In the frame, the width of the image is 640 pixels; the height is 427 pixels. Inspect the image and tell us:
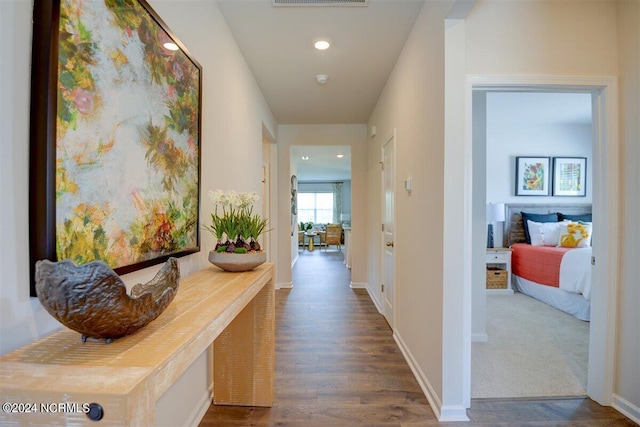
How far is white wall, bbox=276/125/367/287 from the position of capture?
482cm

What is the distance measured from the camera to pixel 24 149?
726 mm

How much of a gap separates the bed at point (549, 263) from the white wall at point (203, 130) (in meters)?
3.82

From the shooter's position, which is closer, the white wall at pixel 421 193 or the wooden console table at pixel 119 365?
the wooden console table at pixel 119 365

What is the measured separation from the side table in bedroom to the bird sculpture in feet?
15.6

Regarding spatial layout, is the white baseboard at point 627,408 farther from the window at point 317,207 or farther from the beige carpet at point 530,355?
the window at point 317,207

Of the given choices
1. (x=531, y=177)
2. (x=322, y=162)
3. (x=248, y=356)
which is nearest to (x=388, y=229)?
(x=248, y=356)

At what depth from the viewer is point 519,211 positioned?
16.1 feet

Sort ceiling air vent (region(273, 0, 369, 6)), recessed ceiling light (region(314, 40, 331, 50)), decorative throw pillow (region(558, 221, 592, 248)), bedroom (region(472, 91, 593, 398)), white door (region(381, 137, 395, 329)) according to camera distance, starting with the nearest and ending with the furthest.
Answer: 1. ceiling air vent (region(273, 0, 369, 6))
2. bedroom (region(472, 91, 593, 398))
3. recessed ceiling light (region(314, 40, 331, 50))
4. white door (region(381, 137, 395, 329))
5. decorative throw pillow (region(558, 221, 592, 248))

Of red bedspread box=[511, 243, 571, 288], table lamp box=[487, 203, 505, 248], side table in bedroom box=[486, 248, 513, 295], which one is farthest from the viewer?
table lamp box=[487, 203, 505, 248]

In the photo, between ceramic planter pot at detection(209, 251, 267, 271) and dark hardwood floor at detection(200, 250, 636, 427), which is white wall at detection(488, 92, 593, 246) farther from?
ceramic planter pot at detection(209, 251, 267, 271)

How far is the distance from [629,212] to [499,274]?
2825mm

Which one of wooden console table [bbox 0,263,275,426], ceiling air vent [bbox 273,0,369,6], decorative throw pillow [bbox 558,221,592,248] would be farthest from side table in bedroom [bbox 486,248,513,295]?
wooden console table [bbox 0,263,275,426]

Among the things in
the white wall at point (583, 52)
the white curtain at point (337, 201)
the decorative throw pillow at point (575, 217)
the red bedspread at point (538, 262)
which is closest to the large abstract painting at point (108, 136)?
the white wall at point (583, 52)

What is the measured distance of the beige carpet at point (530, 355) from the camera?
2051 millimetres
